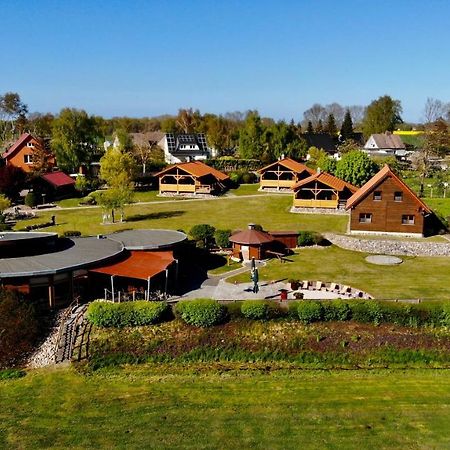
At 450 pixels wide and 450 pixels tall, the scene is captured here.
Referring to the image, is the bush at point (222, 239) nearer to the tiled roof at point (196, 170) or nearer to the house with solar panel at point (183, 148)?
the tiled roof at point (196, 170)

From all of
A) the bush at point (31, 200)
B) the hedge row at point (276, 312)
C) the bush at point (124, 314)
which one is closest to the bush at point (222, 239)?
the hedge row at point (276, 312)

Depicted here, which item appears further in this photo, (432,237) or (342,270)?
(432,237)

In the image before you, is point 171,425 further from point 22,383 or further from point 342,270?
point 342,270

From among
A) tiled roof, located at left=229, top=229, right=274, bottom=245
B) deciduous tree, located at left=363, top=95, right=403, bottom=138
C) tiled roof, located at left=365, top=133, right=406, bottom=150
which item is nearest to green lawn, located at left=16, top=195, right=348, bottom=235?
tiled roof, located at left=229, top=229, right=274, bottom=245

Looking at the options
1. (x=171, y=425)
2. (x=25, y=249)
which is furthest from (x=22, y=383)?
(x=25, y=249)

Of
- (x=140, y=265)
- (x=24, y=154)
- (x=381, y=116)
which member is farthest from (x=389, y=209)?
(x=381, y=116)
